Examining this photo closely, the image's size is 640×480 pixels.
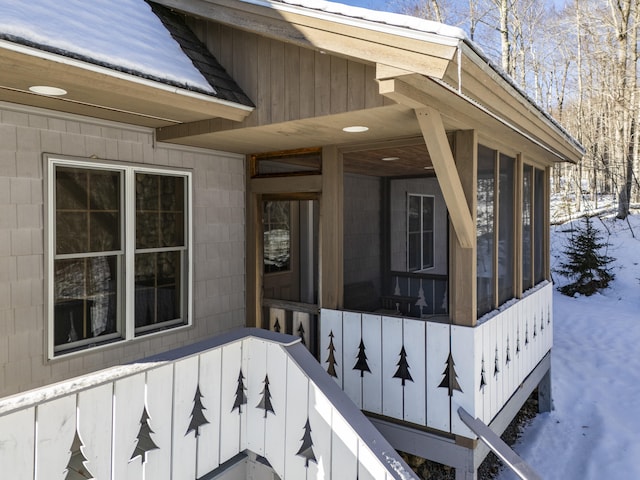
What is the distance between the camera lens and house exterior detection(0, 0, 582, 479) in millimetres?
2502

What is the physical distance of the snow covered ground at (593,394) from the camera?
16.5 ft

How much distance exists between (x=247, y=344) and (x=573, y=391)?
5804mm

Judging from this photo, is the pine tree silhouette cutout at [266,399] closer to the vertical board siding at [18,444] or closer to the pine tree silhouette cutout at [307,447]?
the pine tree silhouette cutout at [307,447]

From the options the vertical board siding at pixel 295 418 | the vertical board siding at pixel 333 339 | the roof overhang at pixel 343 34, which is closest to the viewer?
the roof overhang at pixel 343 34

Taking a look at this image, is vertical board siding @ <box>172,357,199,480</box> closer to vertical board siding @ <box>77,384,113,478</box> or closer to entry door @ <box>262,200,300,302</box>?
vertical board siding @ <box>77,384,113,478</box>

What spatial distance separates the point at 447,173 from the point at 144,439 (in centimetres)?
255

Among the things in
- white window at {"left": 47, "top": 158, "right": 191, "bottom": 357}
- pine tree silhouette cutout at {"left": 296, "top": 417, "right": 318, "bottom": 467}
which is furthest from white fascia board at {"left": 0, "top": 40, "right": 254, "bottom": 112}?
pine tree silhouette cutout at {"left": 296, "top": 417, "right": 318, "bottom": 467}

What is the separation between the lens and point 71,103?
3072 mm

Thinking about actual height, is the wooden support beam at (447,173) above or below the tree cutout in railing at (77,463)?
above

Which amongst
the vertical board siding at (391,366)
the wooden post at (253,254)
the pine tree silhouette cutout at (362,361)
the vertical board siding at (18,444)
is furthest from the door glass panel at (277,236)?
the vertical board siding at (18,444)

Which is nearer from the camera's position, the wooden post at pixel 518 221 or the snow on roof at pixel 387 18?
the snow on roof at pixel 387 18

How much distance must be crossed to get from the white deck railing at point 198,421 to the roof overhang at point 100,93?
1604mm

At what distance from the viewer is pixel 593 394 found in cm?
661

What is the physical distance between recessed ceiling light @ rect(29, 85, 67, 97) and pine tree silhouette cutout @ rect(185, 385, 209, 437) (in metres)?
2.00
